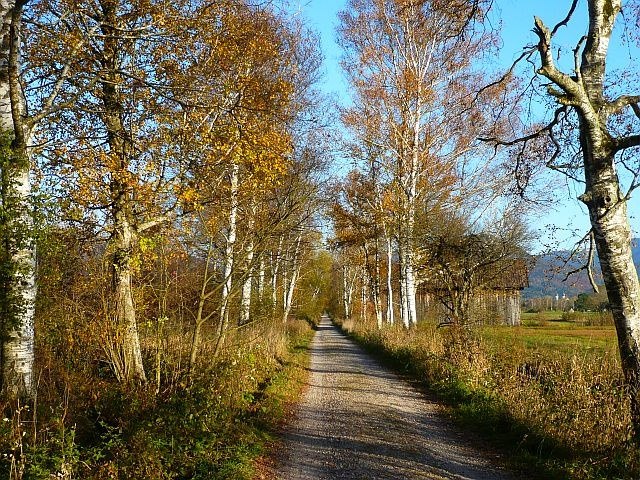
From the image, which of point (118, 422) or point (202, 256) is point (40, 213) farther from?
point (202, 256)

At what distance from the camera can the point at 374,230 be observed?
83.1 feet

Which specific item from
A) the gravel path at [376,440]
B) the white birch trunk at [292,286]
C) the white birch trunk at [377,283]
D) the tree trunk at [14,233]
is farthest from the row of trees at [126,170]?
the white birch trunk at [377,283]

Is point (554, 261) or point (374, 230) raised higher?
point (374, 230)

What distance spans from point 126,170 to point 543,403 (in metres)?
7.26

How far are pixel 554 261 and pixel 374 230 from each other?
59.7 ft

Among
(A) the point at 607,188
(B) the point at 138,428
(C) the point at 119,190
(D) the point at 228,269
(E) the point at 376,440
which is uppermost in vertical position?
(C) the point at 119,190

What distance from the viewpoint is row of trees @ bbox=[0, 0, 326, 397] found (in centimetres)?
629

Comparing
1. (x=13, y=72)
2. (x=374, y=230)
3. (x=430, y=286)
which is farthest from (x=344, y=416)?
(x=374, y=230)

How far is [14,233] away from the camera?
5.96m

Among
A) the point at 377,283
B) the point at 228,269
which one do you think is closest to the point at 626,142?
the point at 228,269

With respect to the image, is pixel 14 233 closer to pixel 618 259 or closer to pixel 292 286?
pixel 618 259

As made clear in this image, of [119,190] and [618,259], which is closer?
[618,259]

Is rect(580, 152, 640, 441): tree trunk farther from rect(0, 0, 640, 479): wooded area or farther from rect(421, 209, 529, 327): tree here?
rect(421, 209, 529, 327): tree

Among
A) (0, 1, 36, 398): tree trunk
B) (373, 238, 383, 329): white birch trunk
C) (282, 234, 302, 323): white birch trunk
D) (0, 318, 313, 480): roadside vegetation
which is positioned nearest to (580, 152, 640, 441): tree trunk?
(0, 318, 313, 480): roadside vegetation
